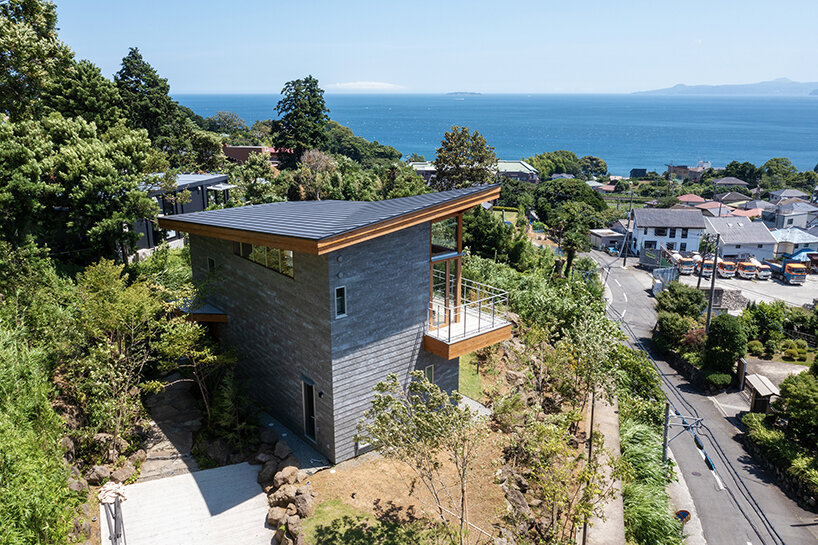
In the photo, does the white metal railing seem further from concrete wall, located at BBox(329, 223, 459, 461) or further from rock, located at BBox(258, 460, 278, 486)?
rock, located at BBox(258, 460, 278, 486)

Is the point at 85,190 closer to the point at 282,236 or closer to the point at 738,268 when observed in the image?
the point at 282,236

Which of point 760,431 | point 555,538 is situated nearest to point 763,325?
point 760,431

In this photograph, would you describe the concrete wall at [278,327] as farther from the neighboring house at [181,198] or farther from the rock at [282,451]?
the neighboring house at [181,198]

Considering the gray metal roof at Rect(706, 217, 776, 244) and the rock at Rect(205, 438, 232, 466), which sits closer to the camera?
the rock at Rect(205, 438, 232, 466)

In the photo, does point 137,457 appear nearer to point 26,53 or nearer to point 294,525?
point 294,525

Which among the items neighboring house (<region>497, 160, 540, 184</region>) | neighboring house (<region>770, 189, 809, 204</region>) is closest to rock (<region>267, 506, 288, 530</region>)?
neighboring house (<region>770, 189, 809, 204</region>)
